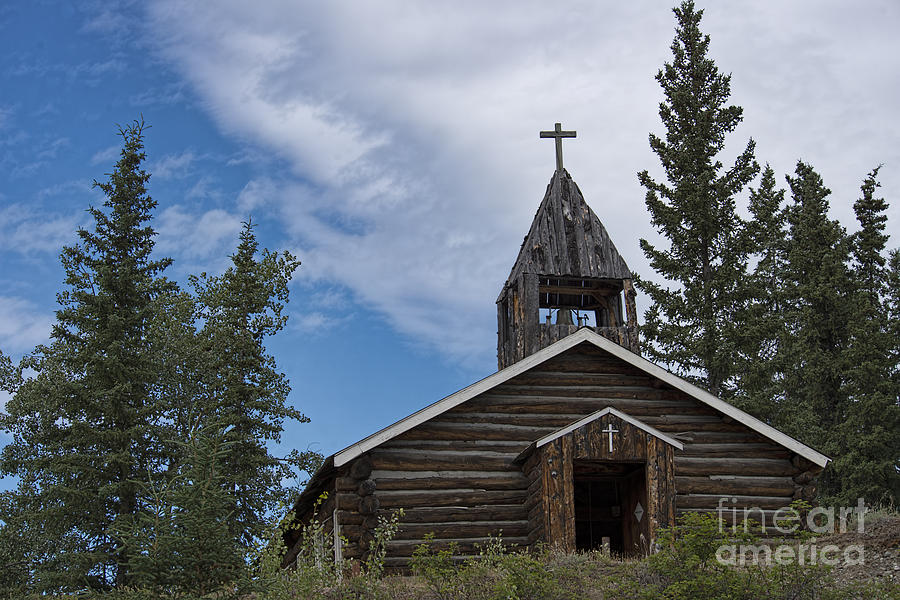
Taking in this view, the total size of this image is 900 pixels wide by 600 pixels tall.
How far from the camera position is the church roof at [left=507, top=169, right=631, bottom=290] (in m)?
23.9

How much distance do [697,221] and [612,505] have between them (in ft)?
51.3

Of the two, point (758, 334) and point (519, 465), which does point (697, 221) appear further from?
point (519, 465)

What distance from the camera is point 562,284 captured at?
24.6 metres

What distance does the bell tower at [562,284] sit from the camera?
2342 centimetres

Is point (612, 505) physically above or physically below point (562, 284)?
below

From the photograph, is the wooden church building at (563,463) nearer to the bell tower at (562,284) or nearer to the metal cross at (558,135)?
the bell tower at (562,284)

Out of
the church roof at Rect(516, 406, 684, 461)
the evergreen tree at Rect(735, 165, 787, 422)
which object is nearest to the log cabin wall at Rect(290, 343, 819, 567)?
the church roof at Rect(516, 406, 684, 461)

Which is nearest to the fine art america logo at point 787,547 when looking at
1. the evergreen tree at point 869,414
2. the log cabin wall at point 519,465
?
the log cabin wall at point 519,465

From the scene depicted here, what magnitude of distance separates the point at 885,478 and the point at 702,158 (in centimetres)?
1372

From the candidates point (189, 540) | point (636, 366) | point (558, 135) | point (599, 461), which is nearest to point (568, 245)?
point (558, 135)

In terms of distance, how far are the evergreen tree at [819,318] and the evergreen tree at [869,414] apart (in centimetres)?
50

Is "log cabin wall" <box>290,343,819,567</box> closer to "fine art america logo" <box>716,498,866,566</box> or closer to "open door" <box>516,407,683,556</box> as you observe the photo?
"open door" <box>516,407,683,556</box>

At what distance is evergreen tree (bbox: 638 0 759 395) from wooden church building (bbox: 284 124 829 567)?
1265 cm

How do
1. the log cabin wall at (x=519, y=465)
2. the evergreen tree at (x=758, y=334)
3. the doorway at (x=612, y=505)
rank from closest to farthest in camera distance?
1. the log cabin wall at (x=519, y=465)
2. the doorway at (x=612, y=505)
3. the evergreen tree at (x=758, y=334)
